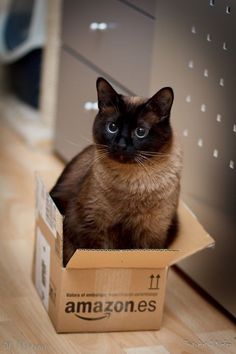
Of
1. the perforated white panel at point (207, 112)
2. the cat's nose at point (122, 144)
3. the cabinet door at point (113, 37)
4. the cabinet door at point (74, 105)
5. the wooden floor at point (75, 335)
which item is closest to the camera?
the cat's nose at point (122, 144)

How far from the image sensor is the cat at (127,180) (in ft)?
5.90

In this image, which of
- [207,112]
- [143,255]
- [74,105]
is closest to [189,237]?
[143,255]

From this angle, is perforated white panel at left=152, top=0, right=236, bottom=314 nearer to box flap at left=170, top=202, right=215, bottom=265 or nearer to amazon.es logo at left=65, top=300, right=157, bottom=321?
box flap at left=170, top=202, right=215, bottom=265

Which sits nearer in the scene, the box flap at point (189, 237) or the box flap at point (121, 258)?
the box flap at point (121, 258)

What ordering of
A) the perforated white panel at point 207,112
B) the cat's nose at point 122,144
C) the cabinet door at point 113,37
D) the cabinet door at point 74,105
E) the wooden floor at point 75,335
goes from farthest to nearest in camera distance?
the cabinet door at point 74,105, the cabinet door at point 113,37, the perforated white panel at point 207,112, the wooden floor at point 75,335, the cat's nose at point 122,144

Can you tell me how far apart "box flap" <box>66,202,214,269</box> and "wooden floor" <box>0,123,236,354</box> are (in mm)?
192

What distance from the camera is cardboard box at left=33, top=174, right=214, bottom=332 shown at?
186 centimetres

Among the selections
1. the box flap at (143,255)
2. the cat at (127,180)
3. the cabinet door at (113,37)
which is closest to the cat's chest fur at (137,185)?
the cat at (127,180)

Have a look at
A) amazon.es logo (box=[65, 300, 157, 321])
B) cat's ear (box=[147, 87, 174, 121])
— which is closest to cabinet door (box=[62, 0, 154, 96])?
cat's ear (box=[147, 87, 174, 121])

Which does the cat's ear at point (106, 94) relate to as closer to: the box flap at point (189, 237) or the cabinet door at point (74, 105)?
the box flap at point (189, 237)

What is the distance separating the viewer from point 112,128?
1.82 meters

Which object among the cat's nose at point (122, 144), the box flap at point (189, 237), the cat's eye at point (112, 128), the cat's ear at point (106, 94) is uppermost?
the cat's ear at point (106, 94)

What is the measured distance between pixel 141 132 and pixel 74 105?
3.75ft

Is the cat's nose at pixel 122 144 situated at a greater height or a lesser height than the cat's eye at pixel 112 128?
lesser
